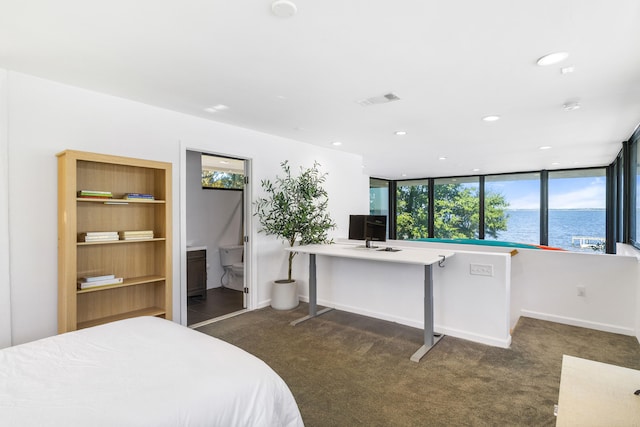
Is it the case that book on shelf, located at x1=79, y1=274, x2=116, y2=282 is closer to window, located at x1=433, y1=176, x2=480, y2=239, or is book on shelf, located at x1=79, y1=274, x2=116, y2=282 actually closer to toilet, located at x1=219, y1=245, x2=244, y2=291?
toilet, located at x1=219, y1=245, x2=244, y2=291

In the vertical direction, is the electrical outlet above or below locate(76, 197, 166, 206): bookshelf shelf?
below

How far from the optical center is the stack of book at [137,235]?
10.2 ft

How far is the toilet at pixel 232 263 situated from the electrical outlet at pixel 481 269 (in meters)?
3.63

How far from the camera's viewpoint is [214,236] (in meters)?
5.82

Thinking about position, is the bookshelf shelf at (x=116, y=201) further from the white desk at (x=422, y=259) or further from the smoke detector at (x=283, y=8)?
the smoke detector at (x=283, y=8)

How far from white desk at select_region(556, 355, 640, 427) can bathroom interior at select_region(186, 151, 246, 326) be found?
4.07 meters

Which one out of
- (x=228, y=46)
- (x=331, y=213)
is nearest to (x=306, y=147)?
(x=331, y=213)

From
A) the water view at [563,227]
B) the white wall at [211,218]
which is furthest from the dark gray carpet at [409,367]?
the water view at [563,227]

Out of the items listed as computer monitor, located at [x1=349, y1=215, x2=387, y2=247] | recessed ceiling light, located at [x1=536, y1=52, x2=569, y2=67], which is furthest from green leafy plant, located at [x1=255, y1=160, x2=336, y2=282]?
recessed ceiling light, located at [x1=536, y1=52, x2=569, y2=67]

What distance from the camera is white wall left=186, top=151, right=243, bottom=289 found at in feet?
17.7

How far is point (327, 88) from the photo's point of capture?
9.84ft

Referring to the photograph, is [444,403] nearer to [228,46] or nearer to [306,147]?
[228,46]

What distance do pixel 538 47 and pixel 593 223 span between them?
7474mm

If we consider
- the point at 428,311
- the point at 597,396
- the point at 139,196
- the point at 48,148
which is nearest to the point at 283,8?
the point at 597,396
